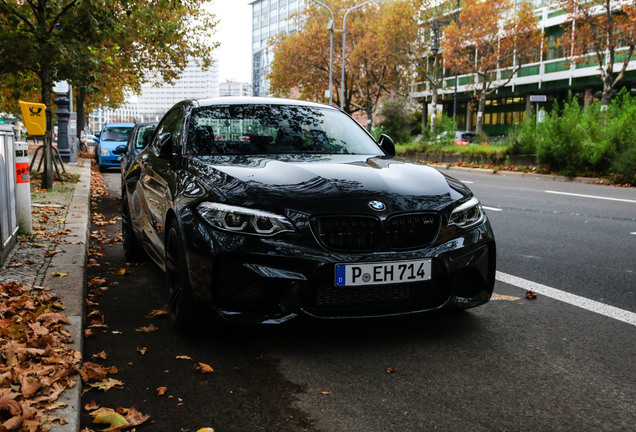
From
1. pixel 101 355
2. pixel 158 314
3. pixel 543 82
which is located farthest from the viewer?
pixel 543 82

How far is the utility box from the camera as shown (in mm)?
5703

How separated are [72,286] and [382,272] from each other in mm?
2418

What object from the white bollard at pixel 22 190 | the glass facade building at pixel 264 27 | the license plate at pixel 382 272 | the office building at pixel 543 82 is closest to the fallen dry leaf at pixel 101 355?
the license plate at pixel 382 272

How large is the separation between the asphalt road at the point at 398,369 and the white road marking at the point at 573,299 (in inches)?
1.1

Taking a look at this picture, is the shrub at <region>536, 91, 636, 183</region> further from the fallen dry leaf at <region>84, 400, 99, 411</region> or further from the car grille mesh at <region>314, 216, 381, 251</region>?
the fallen dry leaf at <region>84, 400, 99, 411</region>

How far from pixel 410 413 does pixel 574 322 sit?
1.85m

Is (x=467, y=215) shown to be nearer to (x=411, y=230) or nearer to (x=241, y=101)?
(x=411, y=230)

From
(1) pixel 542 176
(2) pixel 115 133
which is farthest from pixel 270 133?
(2) pixel 115 133

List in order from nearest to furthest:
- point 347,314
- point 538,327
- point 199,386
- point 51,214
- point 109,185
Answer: point 199,386
point 347,314
point 538,327
point 51,214
point 109,185

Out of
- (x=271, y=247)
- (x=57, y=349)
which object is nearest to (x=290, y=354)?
(x=271, y=247)

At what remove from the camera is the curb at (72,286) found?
2799 millimetres

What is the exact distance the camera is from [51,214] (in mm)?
8852

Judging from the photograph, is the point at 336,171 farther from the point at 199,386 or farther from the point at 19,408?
the point at 19,408

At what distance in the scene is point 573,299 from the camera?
16.2 feet
